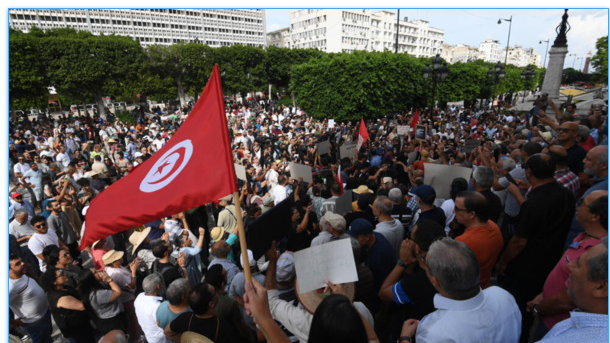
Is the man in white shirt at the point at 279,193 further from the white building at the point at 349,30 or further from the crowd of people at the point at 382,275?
the white building at the point at 349,30

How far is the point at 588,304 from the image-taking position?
155cm

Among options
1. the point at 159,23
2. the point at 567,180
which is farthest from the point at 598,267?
the point at 159,23

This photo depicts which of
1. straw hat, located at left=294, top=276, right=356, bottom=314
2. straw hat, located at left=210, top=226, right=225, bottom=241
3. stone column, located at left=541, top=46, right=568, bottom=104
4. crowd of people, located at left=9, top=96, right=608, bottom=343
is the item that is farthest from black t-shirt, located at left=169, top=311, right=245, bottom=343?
stone column, located at left=541, top=46, right=568, bottom=104

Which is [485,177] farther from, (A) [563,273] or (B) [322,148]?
(B) [322,148]

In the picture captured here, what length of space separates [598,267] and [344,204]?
346 cm

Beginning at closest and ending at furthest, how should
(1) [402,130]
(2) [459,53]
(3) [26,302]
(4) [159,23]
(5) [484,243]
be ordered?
1. (5) [484,243]
2. (3) [26,302]
3. (1) [402,130]
4. (4) [159,23]
5. (2) [459,53]

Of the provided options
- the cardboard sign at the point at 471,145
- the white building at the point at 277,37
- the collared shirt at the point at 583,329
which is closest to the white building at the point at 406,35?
the white building at the point at 277,37

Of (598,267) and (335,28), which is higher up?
(335,28)

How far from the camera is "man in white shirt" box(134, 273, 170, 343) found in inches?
123

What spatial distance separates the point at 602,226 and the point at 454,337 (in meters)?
1.60

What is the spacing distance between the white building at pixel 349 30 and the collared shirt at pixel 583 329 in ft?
225

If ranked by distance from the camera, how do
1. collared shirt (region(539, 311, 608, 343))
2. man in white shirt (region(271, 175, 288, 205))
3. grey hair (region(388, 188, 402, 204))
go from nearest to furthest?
collared shirt (region(539, 311, 608, 343)) < grey hair (region(388, 188, 402, 204)) < man in white shirt (region(271, 175, 288, 205))

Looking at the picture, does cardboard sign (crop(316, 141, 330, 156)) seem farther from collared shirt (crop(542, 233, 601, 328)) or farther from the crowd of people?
collared shirt (crop(542, 233, 601, 328))

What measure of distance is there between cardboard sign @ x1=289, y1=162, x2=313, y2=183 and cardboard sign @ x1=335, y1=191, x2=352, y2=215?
5.63ft
